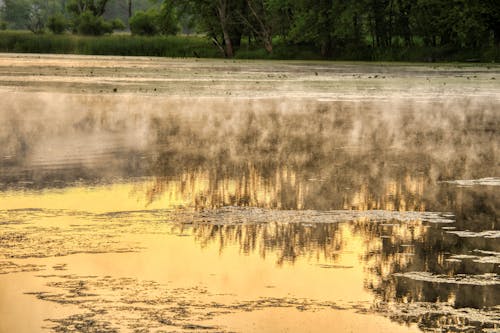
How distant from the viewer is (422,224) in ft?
32.6

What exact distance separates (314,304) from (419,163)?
7.52 meters

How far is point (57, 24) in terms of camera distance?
11450 cm

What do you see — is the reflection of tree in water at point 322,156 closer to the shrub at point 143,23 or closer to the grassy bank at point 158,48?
the grassy bank at point 158,48

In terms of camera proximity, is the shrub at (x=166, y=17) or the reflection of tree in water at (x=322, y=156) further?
the shrub at (x=166, y=17)

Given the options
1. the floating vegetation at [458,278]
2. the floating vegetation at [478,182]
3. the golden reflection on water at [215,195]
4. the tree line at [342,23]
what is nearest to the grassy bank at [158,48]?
the tree line at [342,23]

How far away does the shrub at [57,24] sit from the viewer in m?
114

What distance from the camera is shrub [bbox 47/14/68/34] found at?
375 feet

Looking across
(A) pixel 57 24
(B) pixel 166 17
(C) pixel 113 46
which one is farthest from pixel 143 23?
(C) pixel 113 46

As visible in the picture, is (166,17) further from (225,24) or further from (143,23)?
(143,23)

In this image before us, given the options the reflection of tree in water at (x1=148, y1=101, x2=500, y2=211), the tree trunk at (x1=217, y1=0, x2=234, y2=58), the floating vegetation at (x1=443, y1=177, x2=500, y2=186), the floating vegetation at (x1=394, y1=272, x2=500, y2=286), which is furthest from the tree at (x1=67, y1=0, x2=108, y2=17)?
the floating vegetation at (x1=394, y1=272, x2=500, y2=286)

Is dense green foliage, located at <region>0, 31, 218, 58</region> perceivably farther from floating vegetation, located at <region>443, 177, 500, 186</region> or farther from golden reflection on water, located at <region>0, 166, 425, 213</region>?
golden reflection on water, located at <region>0, 166, 425, 213</region>

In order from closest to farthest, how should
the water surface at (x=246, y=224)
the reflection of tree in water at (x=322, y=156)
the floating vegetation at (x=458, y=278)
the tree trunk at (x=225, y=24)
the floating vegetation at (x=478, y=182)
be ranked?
the water surface at (x=246, y=224) < the floating vegetation at (x=458, y=278) < the reflection of tree in water at (x=322, y=156) < the floating vegetation at (x=478, y=182) < the tree trunk at (x=225, y=24)

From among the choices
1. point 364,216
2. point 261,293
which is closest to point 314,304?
point 261,293

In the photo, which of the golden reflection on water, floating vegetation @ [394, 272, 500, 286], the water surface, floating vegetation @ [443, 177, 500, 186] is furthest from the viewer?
floating vegetation @ [443, 177, 500, 186]
